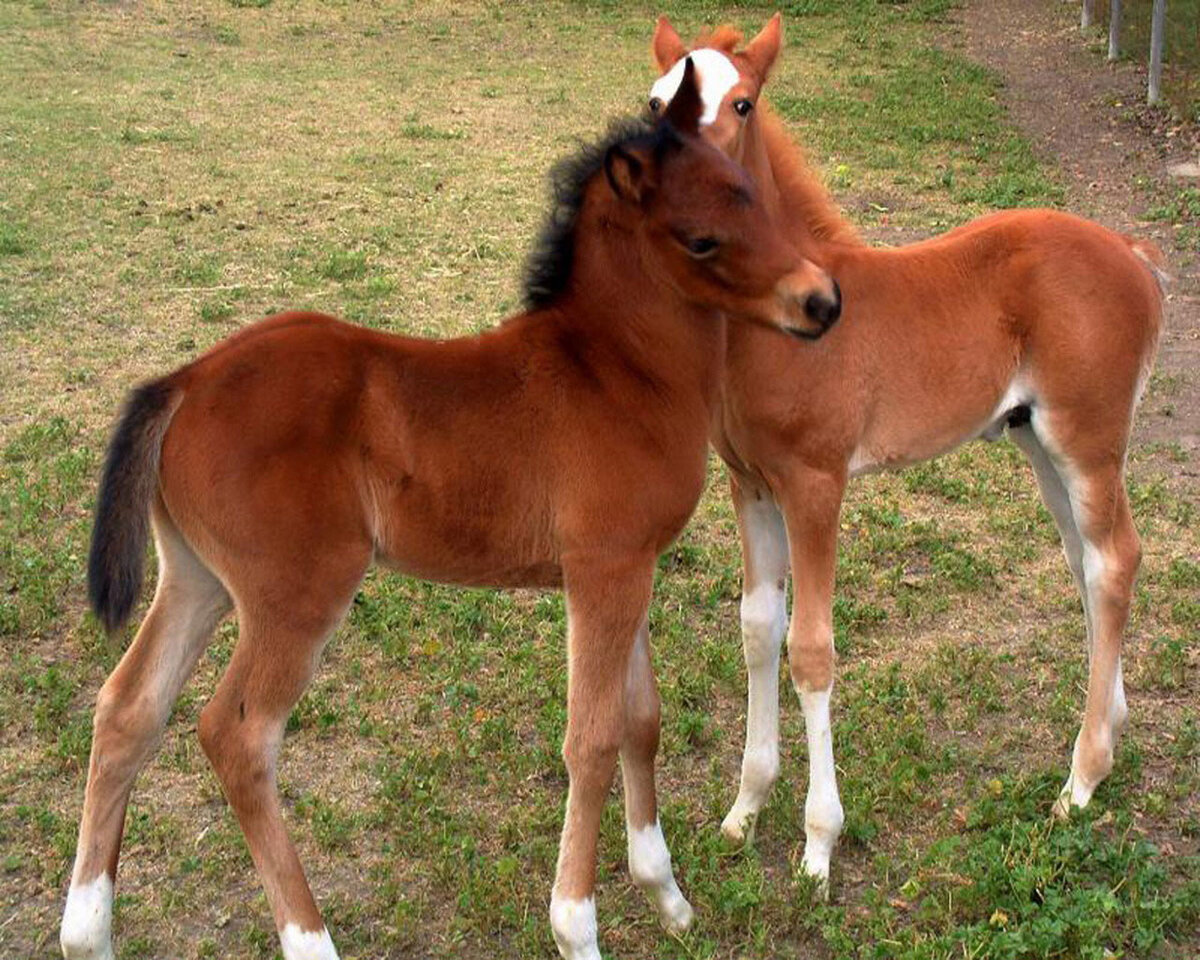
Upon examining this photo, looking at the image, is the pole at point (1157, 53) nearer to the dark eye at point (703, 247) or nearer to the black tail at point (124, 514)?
the dark eye at point (703, 247)

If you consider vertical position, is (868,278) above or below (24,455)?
above

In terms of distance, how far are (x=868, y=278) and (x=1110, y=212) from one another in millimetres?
6213

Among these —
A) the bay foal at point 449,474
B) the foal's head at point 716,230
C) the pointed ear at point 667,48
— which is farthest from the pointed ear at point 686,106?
the pointed ear at point 667,48

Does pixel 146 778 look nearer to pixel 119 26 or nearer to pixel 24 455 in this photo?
pixel 24 455

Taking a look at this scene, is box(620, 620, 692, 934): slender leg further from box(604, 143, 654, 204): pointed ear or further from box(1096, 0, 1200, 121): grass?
box(1096, 0, 1200, 121): grass

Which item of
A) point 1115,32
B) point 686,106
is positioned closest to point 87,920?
point 686,106

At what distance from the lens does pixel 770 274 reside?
282cm

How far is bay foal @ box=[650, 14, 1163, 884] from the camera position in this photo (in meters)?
3.38

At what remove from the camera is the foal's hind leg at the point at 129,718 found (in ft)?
9.74

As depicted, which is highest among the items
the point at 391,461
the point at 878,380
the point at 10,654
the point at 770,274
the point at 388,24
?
the point at 770,274

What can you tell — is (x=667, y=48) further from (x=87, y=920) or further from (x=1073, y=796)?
(x=87, y=920)

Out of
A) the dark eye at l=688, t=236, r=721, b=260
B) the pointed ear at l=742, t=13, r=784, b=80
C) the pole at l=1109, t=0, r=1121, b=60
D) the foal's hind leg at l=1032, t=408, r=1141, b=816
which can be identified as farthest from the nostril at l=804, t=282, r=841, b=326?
the pole at l=1109, t=0, r=1121, b=60

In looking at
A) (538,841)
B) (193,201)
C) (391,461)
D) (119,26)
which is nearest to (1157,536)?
(538,841)

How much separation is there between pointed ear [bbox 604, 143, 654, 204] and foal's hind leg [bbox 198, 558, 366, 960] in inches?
37.2
